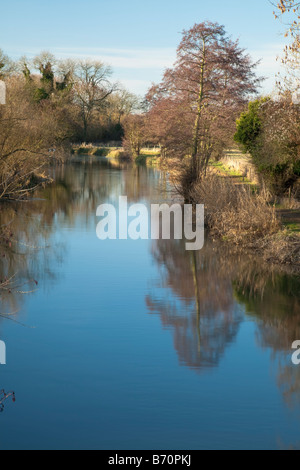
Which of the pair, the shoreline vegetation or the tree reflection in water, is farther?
the shoreline vegetation

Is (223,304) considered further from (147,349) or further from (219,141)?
(219,141)

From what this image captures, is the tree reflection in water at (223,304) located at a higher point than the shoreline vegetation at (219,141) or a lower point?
lower

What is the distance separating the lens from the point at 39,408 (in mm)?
7570

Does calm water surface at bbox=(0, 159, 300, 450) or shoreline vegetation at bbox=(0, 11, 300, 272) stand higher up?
shoreline vegetation at bbox=(0, 11, 300, 272)

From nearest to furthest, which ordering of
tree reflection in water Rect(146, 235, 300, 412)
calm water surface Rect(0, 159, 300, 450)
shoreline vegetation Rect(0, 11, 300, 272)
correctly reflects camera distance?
1. calm water surface Rect(0, 159, 300, 450)
2. tree reflection in water Rect(146, 235, 300, 412)
3. shoreline vegetation Rect(0, 11, 300, 272)

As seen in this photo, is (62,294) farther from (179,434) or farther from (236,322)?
(179,434)

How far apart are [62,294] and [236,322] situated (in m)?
3.74

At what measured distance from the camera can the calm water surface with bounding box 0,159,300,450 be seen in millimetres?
7117

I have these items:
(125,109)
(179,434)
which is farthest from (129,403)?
(125,109)


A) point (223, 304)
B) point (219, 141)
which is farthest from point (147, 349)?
point (219, 141)

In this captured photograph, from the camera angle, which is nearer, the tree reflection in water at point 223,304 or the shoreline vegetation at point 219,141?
the tree reflection in water at point 223,304

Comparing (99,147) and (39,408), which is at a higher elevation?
(99,147)

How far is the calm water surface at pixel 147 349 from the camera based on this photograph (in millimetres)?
7117
